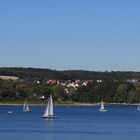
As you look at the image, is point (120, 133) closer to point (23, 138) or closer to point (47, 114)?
point (23, 138)

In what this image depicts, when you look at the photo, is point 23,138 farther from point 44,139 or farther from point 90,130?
point 90,130

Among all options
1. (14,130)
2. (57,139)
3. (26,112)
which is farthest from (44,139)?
(26,112)

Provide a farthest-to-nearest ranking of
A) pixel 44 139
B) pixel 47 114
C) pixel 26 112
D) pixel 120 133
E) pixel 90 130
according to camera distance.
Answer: pixel 26 112 → pixel 47 114 → pixel 90 130 → pixel 120 133 → pixel 44 139

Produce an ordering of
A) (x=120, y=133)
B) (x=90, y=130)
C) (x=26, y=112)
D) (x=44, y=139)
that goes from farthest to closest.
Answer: (x=26, y=112) → (x=90, y=130) → (x=120, y=133) → (x=44, y=139)

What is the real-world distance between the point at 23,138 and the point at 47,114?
42.7 metres

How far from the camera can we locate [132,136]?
3563 inches

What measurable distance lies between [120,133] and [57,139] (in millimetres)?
12760

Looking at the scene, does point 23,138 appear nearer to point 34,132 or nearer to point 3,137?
point 3,137

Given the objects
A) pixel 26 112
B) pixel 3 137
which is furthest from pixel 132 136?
pixel 26 112

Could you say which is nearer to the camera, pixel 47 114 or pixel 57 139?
pixel 57 139

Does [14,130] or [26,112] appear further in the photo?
[26,112]

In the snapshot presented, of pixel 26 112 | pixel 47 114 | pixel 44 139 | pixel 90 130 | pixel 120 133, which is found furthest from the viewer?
pixel 26 112

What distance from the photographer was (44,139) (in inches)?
3371


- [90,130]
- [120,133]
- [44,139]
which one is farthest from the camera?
[90,130]
